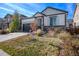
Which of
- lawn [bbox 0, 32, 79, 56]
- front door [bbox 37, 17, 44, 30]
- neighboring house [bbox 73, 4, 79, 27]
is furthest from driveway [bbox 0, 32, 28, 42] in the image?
neighboring house [bbox 73, 4, 79, 27]

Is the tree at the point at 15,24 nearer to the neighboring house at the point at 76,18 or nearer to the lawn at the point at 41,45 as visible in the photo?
the lawn at the point at 41,45

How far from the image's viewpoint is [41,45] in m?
2.56

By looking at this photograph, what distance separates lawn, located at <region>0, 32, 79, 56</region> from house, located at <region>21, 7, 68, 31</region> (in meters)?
0.14

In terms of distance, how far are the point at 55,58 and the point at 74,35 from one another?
1.35 feet

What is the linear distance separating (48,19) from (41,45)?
1.27 ft

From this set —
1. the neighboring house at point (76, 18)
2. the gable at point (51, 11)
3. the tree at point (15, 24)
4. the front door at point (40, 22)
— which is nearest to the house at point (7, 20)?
the tree at point (15, 24)

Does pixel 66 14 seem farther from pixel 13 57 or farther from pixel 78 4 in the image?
pixel 13 57

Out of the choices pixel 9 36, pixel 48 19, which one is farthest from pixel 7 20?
pixel 48 19

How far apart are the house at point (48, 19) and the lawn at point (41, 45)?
14cm

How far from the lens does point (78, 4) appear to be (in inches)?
100

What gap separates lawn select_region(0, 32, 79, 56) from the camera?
252 centimetres

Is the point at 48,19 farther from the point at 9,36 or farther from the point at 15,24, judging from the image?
the point at 9,36

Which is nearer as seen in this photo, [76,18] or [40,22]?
[76,18]

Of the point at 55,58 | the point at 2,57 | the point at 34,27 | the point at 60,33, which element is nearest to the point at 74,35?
the point at 60,33
